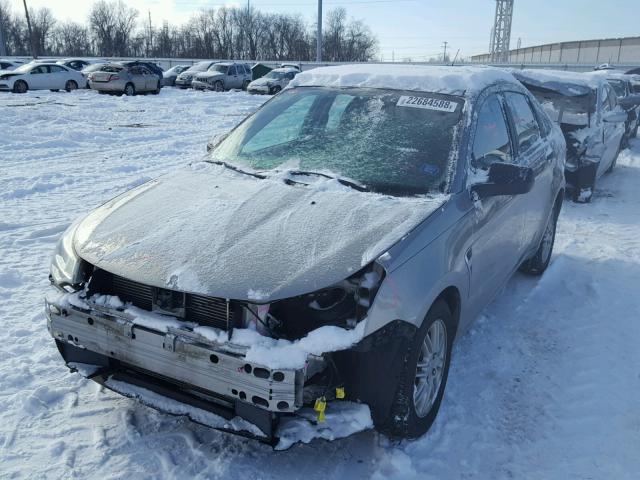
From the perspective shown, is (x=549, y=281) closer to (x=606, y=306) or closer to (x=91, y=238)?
(x=606, y=306)

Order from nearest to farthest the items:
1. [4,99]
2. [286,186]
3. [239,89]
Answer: [286,186] < [4,99] < [239,89]

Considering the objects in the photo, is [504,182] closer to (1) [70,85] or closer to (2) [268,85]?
(2) [268,85]

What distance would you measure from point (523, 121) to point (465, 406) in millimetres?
2354

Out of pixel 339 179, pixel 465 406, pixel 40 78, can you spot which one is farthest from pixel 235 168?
pixel 40 78

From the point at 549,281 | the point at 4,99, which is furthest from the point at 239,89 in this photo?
the point at 549,281

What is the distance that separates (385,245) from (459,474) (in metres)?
1.18

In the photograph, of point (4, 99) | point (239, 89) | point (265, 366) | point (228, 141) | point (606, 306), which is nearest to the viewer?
point (265, 366)

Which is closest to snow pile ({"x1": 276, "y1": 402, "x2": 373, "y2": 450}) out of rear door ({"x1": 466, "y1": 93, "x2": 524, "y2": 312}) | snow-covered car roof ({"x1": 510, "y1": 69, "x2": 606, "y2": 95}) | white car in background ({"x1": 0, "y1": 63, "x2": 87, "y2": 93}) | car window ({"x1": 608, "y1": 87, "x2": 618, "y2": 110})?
rear door ({"x1": 466, "y1": 93, "x2": 524, "y2": 312})

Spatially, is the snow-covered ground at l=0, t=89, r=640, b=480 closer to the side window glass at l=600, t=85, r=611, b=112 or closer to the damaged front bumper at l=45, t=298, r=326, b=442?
the damaged front bumper at l=45, t=298, r=326, b=442

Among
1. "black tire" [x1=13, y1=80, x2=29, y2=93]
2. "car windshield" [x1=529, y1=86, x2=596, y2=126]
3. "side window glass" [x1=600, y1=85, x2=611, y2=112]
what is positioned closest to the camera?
"car windshield" [x1=529, y1=86, x2=596, y2=126]

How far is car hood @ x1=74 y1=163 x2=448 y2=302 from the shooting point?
2428 mm

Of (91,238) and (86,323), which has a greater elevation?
(91,238)

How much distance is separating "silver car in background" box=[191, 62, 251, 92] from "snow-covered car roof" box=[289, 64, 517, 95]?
84.2 feet

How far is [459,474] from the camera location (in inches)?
107
